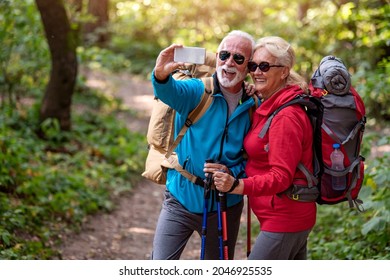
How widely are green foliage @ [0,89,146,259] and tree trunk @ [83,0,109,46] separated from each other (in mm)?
8176

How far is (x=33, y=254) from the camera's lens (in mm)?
6344

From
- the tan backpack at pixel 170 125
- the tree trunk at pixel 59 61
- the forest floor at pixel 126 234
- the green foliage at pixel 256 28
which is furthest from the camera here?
the green foliage at pixel 256 28

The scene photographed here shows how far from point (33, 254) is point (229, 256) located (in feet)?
9.13

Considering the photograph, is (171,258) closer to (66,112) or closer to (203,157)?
(203,157)

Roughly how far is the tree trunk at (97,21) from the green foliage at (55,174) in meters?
8.18

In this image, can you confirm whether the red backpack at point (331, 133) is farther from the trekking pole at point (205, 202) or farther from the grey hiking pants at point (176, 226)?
the grey hiking pants at point (176, 226)

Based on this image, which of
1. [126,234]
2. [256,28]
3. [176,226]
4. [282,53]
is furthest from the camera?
[256,28]

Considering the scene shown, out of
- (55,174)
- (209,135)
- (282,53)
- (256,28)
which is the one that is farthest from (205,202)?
(256,28)

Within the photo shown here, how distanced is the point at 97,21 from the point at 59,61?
10967mm

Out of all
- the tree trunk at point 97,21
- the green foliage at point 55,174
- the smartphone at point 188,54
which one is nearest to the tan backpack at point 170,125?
the smartphone at point 188,54

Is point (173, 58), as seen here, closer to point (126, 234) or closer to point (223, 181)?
point (223, 181)

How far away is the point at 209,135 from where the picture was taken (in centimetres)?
409

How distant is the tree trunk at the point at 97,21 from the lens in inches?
805

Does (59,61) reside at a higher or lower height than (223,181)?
higher
